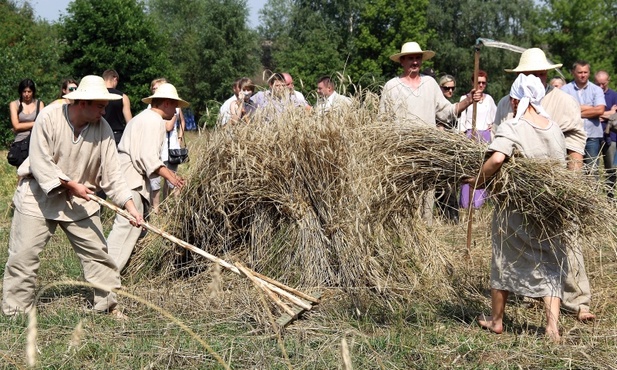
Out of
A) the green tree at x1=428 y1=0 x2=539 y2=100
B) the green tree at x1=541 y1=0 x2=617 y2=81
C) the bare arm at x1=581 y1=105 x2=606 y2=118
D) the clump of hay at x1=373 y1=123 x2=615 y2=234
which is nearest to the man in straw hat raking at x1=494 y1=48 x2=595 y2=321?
the clump of hay at x1=373 y1=123 x2=615 y2=234

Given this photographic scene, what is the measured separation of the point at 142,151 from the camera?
611 centimetres

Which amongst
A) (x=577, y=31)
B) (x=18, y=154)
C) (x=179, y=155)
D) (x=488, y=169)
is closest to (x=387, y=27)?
(x=577, y=31)

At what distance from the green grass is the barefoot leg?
76mm

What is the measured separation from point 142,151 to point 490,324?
10.0 feet

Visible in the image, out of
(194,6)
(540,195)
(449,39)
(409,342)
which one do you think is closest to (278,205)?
(409,342)

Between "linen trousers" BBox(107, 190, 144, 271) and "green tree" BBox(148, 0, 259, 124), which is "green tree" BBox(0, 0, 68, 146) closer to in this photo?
"green tree" BBox(148, 0, 259, 124)

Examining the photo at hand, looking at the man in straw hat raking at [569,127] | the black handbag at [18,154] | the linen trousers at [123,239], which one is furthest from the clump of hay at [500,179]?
the black handbag at [18,154]

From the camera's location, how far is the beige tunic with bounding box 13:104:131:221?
16.0ft

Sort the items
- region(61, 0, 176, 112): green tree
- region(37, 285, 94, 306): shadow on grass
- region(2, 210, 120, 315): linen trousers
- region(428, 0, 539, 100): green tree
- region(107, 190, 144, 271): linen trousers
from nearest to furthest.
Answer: region(2, 210, 120, 315): linen trousers → region(37, 285, 94, 306): shadow on grass → region(107, 190, 144, 271): linen trousers → region(61, 0, 176, 112): green tree → region(428, 0, 539, 100): green tree

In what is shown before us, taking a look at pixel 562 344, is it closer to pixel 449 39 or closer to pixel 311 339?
pixel 311 339

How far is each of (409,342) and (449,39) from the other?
163ft

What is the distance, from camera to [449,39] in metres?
51.8

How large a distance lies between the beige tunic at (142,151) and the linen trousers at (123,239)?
0.40ft

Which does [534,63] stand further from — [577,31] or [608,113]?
[577,31]
